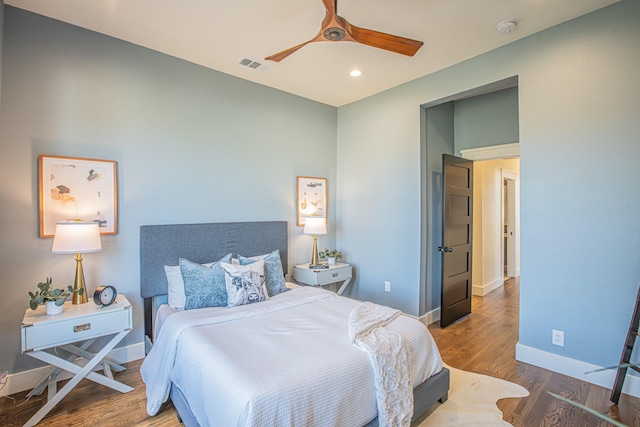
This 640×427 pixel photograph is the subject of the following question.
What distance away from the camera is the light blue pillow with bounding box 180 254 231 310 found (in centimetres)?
285

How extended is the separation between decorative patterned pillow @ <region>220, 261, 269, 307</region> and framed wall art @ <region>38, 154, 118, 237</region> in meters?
1.12

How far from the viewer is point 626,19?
2.58 meters

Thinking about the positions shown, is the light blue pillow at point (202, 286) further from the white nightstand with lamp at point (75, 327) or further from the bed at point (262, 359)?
the white nightstand with lamp at point (75, 327)

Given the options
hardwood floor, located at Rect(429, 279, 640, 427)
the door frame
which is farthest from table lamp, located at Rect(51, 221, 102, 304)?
the door frame

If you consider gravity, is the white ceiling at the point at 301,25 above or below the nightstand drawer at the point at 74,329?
above

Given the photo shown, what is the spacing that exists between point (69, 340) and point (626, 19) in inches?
187

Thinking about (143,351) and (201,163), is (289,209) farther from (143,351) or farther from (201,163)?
(143,351)

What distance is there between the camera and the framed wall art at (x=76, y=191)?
2.73 m

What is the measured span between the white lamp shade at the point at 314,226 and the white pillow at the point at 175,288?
159 cm

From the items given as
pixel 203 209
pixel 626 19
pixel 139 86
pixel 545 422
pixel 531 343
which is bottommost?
pixel 545 422

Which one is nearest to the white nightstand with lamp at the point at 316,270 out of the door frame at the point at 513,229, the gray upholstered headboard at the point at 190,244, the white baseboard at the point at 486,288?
the gray upholstered headboard at the point at 190,244

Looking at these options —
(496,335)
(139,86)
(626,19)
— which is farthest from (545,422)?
(139,86)

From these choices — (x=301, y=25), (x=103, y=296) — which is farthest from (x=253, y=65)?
(x=103, y=296)

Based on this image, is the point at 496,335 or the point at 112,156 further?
the point at 496,335
